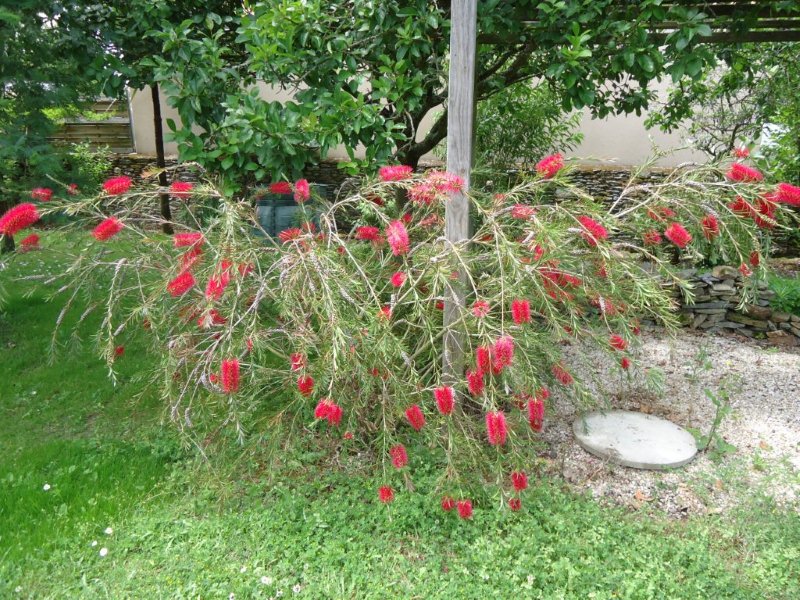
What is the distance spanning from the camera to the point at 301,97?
104 inches

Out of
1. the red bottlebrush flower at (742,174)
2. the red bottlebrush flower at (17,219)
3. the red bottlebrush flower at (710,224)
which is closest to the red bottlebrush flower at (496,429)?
the red bottlebrush flower at (710,224)

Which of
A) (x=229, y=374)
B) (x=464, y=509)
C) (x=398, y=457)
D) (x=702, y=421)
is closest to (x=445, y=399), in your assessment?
(x=398, y=457)

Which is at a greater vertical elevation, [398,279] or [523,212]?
[523,212]

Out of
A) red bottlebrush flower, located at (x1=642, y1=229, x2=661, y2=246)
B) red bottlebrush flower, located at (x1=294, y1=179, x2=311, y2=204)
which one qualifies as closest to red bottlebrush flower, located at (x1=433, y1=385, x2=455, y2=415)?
red bottlebrush flower, located at (x1=294, y1=179, x2=311, y2=204)

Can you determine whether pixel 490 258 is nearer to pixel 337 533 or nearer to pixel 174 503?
pixel 337 533

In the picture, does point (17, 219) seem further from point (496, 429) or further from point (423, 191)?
point (496, 429)

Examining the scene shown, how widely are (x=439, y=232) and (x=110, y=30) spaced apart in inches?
85.1

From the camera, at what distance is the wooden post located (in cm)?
223

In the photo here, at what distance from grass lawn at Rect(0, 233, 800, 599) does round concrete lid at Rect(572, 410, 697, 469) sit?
1.22 ft

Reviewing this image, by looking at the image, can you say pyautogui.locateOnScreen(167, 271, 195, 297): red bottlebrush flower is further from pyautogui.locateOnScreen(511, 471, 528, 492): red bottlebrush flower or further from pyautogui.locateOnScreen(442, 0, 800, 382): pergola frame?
pyautogui.locateOnScreen(511, 471, 528, 492): red bottlebrush flower

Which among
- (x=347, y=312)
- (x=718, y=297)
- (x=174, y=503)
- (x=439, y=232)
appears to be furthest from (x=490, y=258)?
(x=718, y=297)

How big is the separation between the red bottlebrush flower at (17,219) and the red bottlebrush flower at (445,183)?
5.07 ft

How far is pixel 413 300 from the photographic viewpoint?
92.0 inches

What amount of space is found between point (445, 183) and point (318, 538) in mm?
1471
